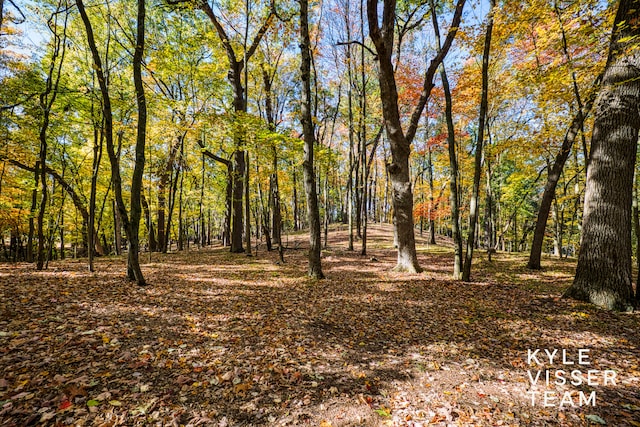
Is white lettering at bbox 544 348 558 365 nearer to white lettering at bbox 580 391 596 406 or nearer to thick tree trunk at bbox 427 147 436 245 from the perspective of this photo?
white lettering at bbox 580 391 596 406

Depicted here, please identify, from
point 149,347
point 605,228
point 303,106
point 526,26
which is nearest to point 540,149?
point 526,26

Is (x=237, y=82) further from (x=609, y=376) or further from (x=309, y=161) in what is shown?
(x=609, y=376)

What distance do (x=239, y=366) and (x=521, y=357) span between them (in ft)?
13.6

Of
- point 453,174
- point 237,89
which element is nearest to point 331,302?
point 453,174

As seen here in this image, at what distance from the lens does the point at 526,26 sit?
331 inches

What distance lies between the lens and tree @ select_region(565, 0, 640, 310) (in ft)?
18.1

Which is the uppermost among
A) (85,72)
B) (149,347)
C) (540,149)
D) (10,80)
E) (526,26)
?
(85,72)

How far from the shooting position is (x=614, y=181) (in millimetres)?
5629

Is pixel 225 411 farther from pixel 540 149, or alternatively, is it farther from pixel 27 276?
pixel 540 149

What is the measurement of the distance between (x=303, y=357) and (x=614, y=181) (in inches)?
284

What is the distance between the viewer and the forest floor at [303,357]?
284 centimetres

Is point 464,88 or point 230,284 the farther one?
point 464,88

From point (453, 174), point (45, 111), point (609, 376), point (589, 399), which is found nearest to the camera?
point (589, 399)

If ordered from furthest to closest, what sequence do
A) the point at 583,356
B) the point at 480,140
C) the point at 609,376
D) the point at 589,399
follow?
the point at 480,140 → the point at 583,356 → the point at 609,376 → the point at 589,399
